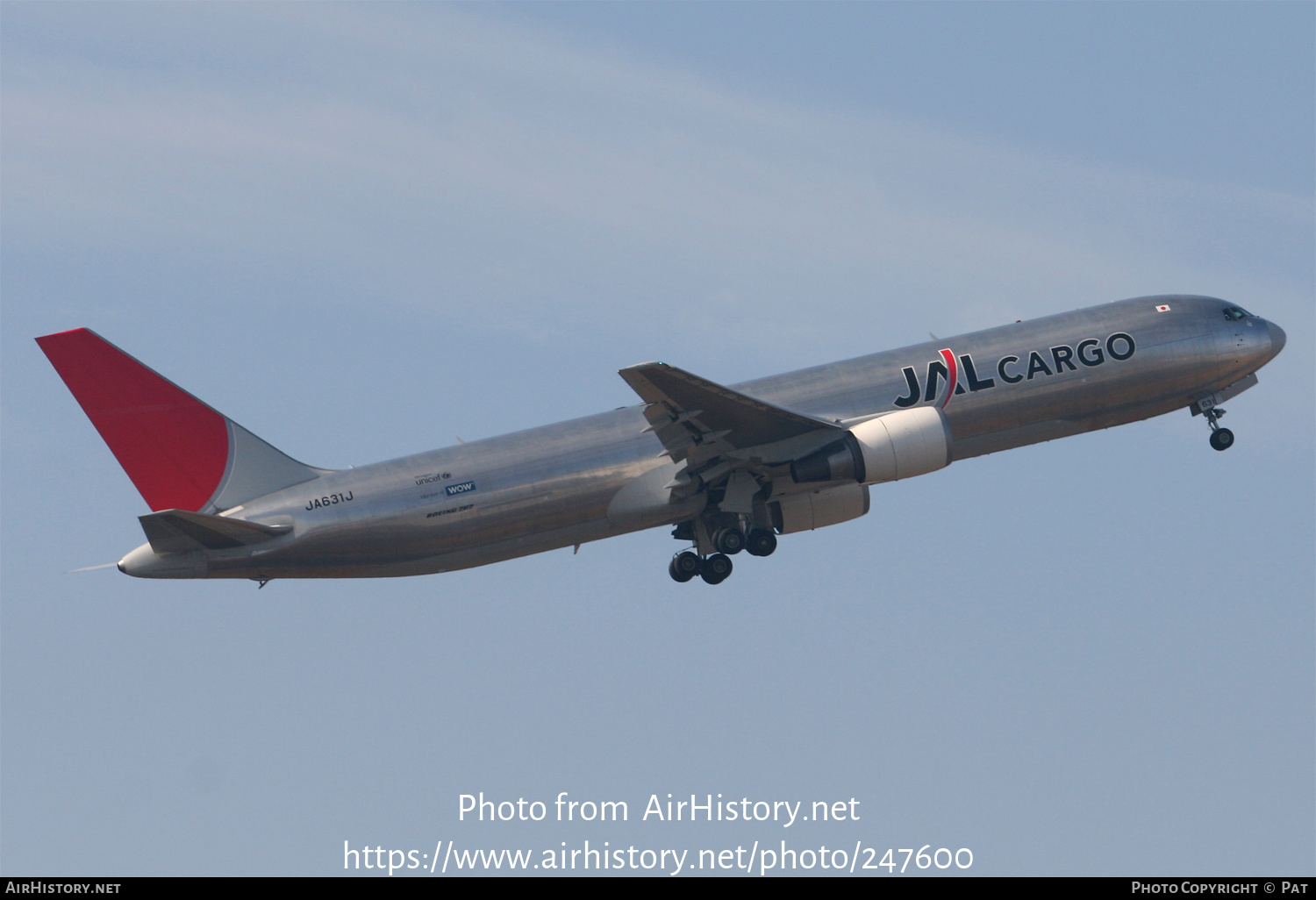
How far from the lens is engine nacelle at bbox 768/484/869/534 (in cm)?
4391

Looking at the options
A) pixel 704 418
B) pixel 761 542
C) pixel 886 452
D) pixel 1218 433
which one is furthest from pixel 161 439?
pixel 1218 433

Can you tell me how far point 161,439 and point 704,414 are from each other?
15.2 metres

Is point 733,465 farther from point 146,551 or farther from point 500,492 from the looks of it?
point 146,551

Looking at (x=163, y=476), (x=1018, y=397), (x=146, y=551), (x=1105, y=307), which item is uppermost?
(x=1105, y=307)

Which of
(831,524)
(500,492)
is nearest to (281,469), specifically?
(500,492)

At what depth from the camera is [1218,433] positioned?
152 ft

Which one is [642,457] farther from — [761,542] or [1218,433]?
[1218,433]

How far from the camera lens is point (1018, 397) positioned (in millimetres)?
42625

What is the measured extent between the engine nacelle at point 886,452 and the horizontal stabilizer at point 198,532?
14.7m

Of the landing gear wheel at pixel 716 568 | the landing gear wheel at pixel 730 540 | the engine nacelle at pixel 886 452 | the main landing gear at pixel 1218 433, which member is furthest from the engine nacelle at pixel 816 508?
the main landing gear at pixel 1218 433

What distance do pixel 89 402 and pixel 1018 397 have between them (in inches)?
1029

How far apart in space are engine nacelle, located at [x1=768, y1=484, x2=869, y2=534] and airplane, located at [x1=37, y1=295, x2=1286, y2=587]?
0.07 meters

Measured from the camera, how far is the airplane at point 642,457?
131 ft

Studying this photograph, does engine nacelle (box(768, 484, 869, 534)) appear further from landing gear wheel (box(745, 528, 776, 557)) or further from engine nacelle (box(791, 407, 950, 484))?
engine nacelle (box(791, 407, 950, 484))
